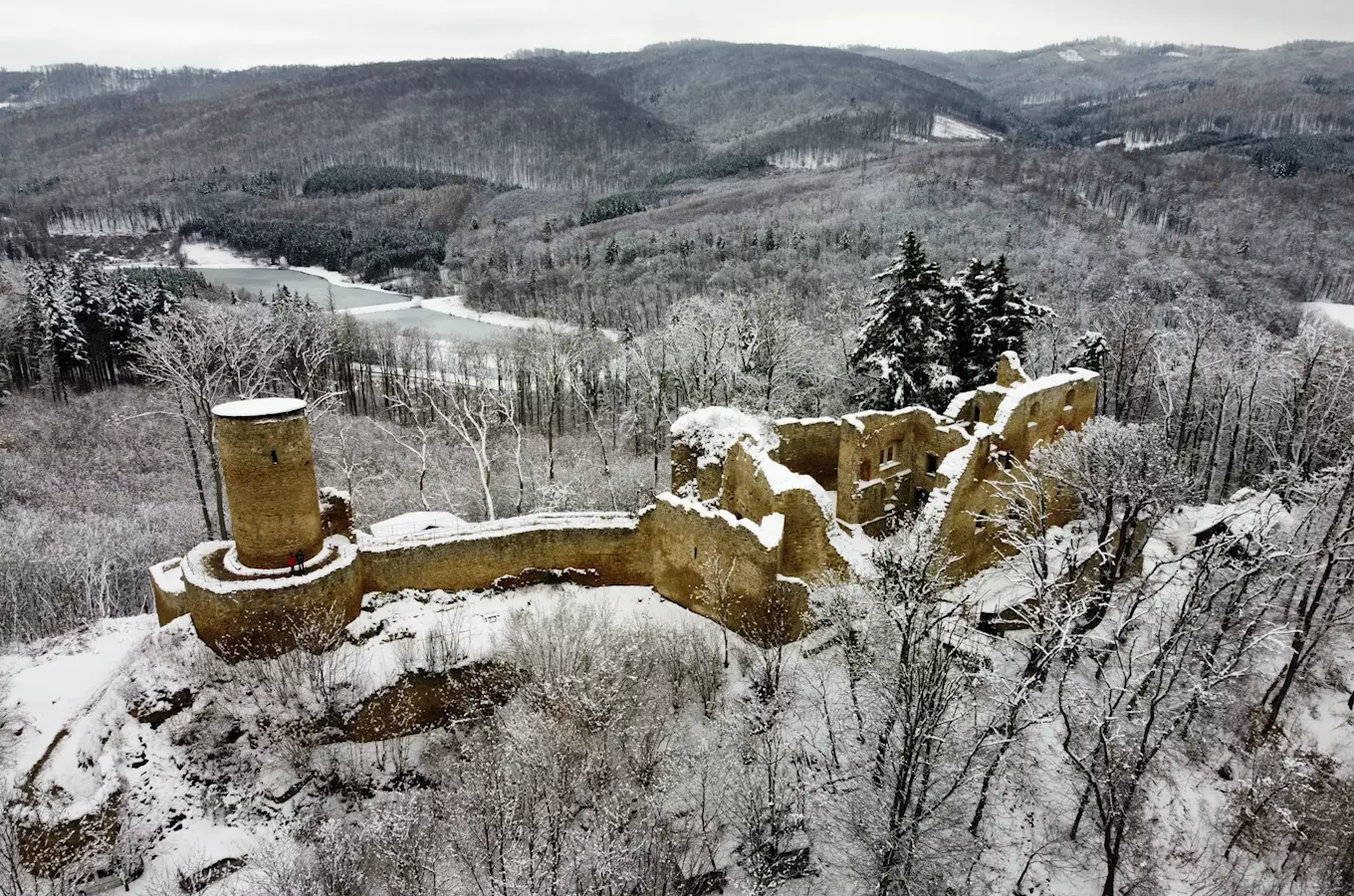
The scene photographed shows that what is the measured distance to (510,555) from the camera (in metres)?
22.5

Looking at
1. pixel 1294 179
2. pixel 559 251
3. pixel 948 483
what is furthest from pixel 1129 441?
pixel 1294 179

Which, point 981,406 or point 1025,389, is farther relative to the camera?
point 981,406

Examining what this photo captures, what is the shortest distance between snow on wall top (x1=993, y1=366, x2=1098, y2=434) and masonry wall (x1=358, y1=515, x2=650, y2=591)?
12.0 m

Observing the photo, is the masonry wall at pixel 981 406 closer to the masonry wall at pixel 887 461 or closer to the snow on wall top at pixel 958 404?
the snow on wall top at pixel 958 404

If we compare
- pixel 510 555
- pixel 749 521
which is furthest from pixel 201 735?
pixel 749 521

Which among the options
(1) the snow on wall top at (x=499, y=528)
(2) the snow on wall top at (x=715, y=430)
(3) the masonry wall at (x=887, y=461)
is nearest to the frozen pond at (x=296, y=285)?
(2) the snow on wall top at (x=715, y=430)

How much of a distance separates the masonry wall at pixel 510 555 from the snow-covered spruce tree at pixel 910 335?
1483cm

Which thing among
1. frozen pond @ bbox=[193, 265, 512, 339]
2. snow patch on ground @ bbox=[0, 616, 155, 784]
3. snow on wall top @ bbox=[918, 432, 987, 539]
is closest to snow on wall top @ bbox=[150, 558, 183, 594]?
snow patch on ground @ bbox=[0, 616, 155, 784]

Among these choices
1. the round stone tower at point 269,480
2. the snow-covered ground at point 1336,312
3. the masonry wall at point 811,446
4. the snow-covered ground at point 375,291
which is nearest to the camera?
the round stone tower at point 269,480

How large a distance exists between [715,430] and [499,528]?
757 cm

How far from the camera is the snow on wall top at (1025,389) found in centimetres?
2413

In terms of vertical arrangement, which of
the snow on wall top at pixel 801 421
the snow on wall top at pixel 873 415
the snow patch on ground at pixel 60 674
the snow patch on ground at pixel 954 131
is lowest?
the snow patch on ground at pixel 60 674

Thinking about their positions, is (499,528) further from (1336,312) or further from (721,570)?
(1336,312)

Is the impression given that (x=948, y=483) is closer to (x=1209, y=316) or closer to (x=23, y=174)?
(x=1209, y=316)
